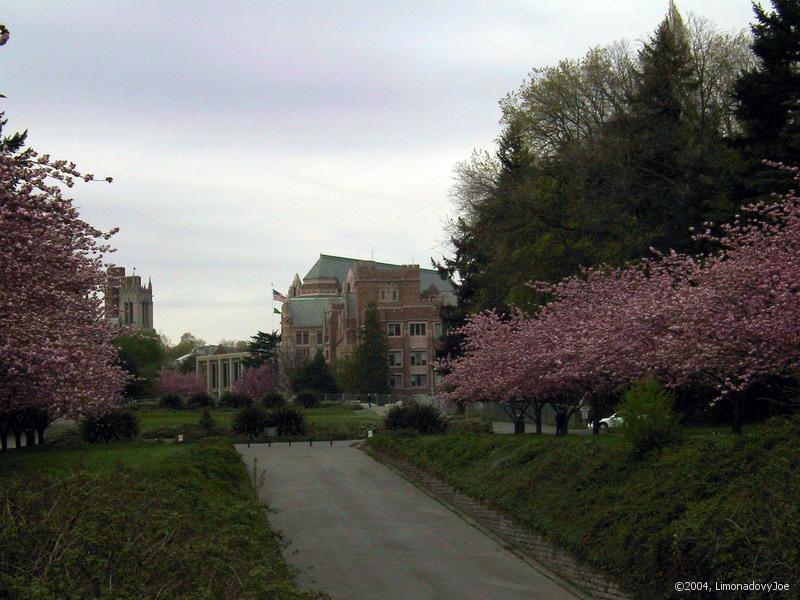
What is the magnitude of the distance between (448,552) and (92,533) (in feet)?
32.0

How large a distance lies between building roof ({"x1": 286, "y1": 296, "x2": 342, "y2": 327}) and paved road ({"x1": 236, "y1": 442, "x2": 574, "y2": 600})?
11157 centimetres

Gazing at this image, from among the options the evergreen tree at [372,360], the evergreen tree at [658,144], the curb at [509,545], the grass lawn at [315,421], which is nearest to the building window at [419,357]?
the evergreen tree at [372,360]

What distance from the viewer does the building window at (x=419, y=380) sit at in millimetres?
116625

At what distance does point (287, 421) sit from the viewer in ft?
168

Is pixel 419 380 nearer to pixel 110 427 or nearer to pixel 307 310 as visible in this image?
pixel 307 310

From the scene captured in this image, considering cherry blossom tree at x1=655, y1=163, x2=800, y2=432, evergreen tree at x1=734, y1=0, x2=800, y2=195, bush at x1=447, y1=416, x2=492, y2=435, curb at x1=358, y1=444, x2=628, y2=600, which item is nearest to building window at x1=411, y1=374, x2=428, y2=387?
bush at x1=447, y1=416, x2=492, y2=435

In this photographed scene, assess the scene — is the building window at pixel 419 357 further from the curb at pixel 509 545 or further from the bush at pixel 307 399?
the curb at pixel 509 545

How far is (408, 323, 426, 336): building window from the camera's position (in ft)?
386

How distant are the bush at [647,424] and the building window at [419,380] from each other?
97.3m

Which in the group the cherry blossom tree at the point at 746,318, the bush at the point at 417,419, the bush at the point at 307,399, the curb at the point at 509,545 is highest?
the cherry blossom tree at the point at 746,318

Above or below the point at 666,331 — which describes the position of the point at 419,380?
above

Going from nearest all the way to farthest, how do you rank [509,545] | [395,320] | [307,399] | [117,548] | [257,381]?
[117,548]
[509,545]
[307,399]
[257,381]
[395,320]

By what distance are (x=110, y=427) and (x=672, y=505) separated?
2961 centimetres

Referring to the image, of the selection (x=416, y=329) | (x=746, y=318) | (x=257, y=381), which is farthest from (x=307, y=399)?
(x=746, y=318)
